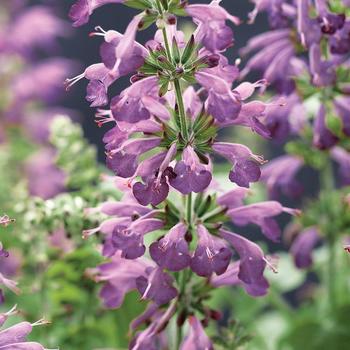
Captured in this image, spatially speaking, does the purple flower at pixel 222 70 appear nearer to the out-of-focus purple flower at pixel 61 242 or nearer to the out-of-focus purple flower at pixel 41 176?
the out-of-focus purple flower at pixel 61 242

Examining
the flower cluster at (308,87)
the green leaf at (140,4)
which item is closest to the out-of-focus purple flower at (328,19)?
the flower cluster at (308,87)

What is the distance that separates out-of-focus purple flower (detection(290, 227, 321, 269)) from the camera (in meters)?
0.87

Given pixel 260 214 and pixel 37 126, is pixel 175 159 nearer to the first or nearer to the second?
pixel 260 214

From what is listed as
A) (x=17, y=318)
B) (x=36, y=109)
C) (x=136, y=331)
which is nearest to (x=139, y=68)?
(x=136, y=331)

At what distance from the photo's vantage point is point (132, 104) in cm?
53

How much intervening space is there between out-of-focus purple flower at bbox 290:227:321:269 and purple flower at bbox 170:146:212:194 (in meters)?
0.36

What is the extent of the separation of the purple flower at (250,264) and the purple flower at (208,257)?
1.4 inches

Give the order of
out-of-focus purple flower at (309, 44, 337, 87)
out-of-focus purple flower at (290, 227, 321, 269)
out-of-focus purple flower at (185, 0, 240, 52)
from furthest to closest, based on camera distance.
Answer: out-of-focus purple flower at (290, 227, 321, 269) < out-of-focus purple flower at (309, 44, 337, 87) < out-of-focus purple flower at (185, 0, 240, 52)

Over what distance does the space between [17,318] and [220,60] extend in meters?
0.46

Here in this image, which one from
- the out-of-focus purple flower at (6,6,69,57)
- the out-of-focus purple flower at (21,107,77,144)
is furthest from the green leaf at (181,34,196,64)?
the out-of-focus purple flower at (6,6,69,57)

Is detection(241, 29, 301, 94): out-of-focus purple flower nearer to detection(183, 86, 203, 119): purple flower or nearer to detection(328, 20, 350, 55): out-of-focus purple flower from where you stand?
detection(328, 20, 350, 55): out-of-focus purple flower

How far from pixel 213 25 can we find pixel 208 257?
15cm

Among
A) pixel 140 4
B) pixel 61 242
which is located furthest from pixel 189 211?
pixel 61 242

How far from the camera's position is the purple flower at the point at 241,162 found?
55 centimetres
